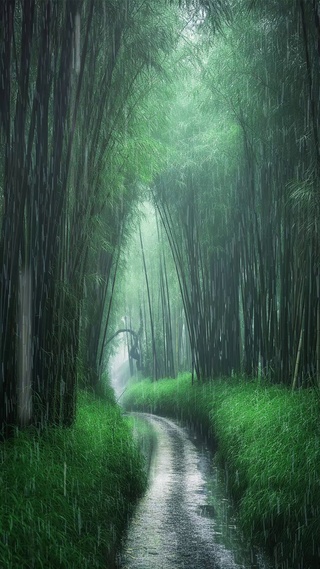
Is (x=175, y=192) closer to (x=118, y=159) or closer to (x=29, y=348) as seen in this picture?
(x=118, y=159)

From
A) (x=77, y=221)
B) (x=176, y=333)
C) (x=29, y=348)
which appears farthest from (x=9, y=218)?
(x=176, y=333)

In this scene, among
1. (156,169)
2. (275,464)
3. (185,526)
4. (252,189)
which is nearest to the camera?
(275,464)

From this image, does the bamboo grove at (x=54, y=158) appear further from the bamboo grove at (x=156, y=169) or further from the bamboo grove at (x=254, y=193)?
the bamboo grove at (x=254, y=193)

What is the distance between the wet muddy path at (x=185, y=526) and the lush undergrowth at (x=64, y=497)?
0.14m

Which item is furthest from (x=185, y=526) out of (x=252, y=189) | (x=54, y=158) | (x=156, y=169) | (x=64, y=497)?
(x=156, y=169)

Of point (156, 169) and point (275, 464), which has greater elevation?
point (156, 169)

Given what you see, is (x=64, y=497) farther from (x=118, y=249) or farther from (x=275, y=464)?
(x=118, y=249)

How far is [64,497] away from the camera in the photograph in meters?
2.88

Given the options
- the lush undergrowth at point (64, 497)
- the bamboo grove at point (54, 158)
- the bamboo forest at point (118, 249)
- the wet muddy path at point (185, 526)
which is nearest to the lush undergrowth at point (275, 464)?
the bamboo forest at point (118, 249)

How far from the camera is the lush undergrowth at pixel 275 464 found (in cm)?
310

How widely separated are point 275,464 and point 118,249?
443cm

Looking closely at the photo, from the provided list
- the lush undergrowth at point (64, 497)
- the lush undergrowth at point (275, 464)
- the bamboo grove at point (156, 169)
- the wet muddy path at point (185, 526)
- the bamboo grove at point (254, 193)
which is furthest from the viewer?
the bamboo grove at point (254, 193)

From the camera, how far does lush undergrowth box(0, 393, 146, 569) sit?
2379mm

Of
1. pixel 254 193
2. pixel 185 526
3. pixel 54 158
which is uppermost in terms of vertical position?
pixel 254 193
